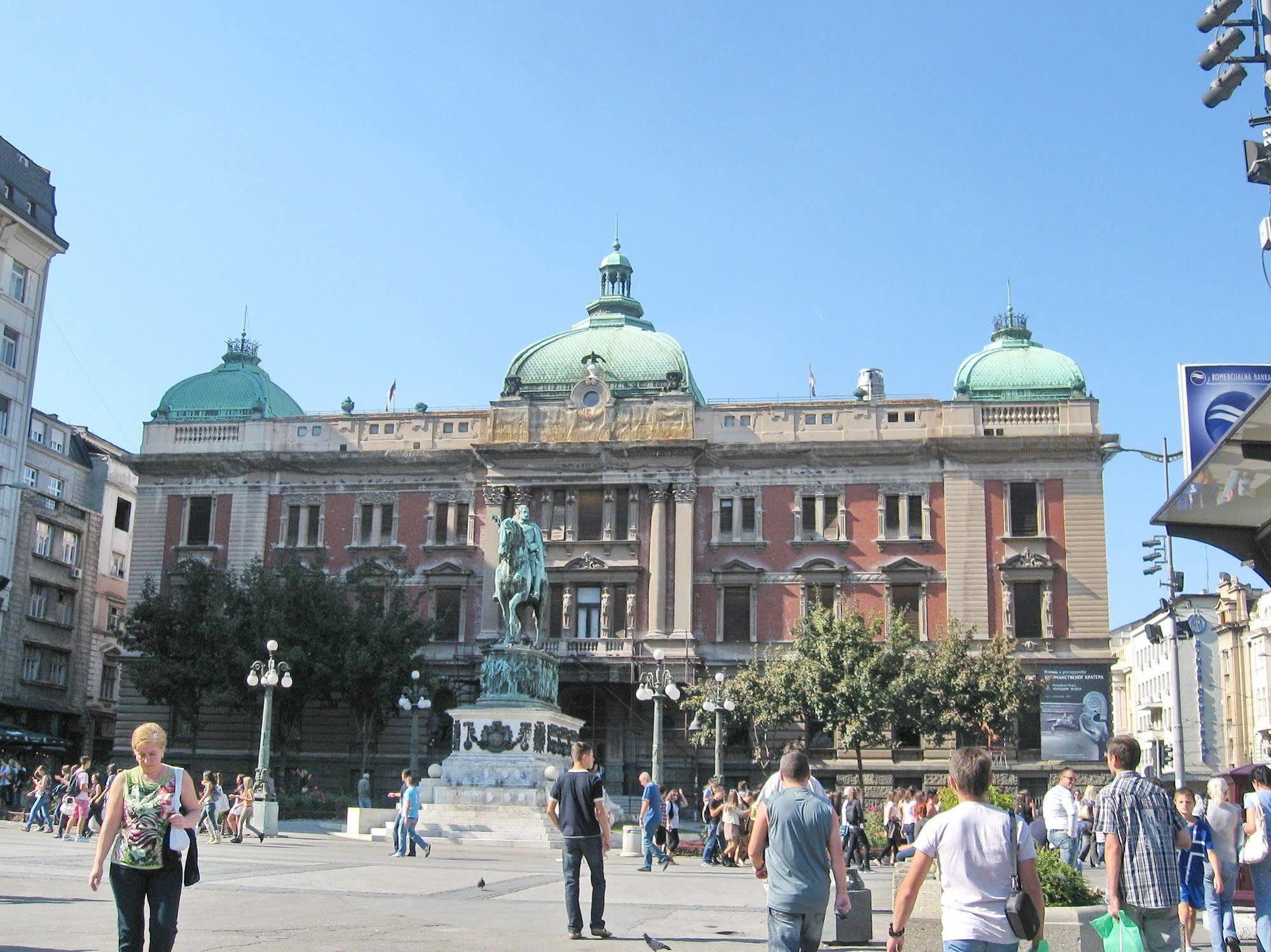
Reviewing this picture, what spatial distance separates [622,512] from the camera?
54281mm

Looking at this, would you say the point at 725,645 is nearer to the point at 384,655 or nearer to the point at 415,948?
the point at 384,655

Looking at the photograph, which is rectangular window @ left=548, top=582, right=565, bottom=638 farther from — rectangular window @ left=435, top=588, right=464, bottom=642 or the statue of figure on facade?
the statue of figure on facade

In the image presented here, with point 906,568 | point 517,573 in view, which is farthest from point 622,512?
point 517,573

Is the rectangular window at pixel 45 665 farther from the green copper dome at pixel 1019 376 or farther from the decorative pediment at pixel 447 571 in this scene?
the green copper dome at pixel 1019 376

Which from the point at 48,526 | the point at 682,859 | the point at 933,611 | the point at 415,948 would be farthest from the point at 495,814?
the point at 48,526

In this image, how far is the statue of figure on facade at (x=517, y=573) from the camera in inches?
1328

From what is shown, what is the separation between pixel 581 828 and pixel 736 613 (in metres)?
40.0

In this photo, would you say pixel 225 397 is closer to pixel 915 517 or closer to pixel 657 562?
pixel 657 562

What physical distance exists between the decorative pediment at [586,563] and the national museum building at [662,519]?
0.07 metres

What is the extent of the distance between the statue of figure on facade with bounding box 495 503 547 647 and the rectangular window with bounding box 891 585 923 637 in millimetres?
21232

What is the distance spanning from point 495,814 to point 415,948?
20827 millimetres

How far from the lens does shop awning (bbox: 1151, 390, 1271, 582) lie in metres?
12.5

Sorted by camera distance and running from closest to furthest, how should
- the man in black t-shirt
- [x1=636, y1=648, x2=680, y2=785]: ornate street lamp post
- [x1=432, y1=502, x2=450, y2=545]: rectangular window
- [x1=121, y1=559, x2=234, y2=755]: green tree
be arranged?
the man in black t-shirt < [x1=636, y1=648, x2=680, y2=785]: ornate street lamp post < [x1=121, y1=559, x2=234, y2=755]: green tree < [x1=432, y1=502, x2=450, y2=545]: rectangular window

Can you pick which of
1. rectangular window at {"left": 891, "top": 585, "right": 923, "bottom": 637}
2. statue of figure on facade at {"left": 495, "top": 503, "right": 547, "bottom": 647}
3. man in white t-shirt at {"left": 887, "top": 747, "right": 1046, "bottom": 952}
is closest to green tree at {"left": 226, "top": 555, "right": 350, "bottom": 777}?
statue of figure on facade at {"left": 495, "top": 503, "right": 547, "bottom": 647}
